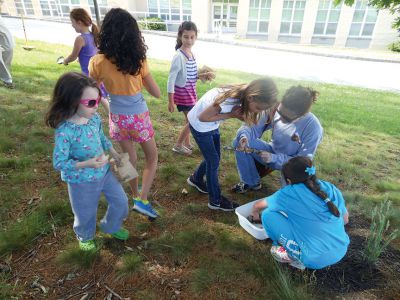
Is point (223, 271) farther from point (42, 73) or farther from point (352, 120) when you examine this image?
point (42, 73)

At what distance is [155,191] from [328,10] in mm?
25425

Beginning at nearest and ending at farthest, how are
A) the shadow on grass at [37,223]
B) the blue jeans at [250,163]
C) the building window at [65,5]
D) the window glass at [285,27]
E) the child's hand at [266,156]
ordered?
1. the shadow on grass at [37,223]
2. the child's hand at [266,156]
3. the blue jeans at [250,163]
4. the window glass at [285,27]
5. the building window at [65,5]

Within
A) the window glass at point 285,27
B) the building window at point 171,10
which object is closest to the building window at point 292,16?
the window glass at point 285,27

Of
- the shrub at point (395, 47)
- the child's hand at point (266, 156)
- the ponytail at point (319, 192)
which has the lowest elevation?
the shrub at point (395, 47)

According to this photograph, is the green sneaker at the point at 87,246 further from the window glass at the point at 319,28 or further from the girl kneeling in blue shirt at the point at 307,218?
the window glass at the point at 319,28

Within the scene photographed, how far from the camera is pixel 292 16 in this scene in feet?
80.7

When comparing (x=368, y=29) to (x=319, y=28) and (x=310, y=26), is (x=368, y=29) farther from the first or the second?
(x=310, y=26)

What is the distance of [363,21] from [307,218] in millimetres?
26257

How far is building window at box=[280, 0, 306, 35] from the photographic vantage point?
2403 centimetres

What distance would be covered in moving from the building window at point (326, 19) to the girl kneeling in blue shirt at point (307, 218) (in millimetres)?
25410

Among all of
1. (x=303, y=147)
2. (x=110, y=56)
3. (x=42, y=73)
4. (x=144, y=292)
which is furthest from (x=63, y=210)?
(x=42, y=73)

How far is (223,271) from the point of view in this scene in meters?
2.25

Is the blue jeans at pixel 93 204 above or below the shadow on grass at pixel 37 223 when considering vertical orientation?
above

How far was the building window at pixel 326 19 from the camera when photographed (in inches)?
909
